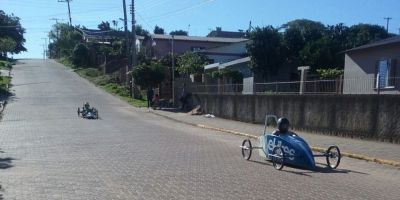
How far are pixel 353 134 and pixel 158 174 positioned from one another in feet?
34.1

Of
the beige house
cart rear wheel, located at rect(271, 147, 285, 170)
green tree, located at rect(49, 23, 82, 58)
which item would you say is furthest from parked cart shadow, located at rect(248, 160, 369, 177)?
green tree, located at rect(49, 23, 82, 58)

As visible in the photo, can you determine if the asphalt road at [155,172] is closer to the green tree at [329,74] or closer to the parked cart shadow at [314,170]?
the parked cart shadow at [314,170]

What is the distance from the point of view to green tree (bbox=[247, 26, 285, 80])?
4269 centimetres

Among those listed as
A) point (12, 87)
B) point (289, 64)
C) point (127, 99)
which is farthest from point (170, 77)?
point (12, 87)

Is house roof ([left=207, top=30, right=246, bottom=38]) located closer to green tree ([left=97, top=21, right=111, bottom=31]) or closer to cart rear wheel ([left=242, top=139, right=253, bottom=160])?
green tree ([left=97, top=21, right=111, bottom=31])

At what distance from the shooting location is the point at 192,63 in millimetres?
51312

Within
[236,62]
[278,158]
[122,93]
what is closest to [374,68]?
Result: [278,158]

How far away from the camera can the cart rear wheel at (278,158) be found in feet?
40.3

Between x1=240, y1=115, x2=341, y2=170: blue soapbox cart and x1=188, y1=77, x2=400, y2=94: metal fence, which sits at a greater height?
x1=188, y1=77, x2=400, y2=94: metal fence

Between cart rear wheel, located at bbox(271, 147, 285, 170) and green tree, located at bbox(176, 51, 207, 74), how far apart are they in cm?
3743

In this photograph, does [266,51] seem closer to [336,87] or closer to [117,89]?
[117,89]

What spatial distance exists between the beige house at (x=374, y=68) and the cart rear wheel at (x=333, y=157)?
20.9 ft

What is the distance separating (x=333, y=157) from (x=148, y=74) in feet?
106

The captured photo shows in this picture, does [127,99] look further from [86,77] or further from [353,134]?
[353,134]
